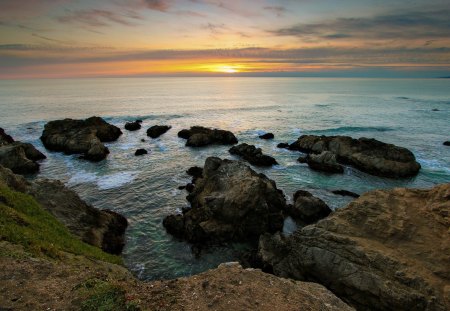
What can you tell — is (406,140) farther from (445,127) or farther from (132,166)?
(132,166)

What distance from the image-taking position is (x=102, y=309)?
1110 cm

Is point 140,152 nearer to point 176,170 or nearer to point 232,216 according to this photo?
point 176,170

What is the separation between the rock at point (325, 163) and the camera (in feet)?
150

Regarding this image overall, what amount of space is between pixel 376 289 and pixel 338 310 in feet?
17.1

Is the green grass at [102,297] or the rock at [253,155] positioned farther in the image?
the rock at [253,155]

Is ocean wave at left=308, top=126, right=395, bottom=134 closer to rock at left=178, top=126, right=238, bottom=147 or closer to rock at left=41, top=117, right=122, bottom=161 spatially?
rock at left=178, top=126, right=238, bottom=147

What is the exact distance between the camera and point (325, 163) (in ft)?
154

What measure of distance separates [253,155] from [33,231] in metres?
38.4

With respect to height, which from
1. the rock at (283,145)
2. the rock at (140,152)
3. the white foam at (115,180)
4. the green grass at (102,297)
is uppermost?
the green grass at (102,297)

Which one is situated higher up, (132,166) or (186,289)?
(186,289)

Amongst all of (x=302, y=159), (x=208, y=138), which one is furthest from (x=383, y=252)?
(x=208, y=138)

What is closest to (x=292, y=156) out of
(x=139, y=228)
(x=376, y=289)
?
(x=139, y=228)

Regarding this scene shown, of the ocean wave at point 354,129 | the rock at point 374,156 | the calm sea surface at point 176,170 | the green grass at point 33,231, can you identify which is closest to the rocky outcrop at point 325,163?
the calm sea surface at point 176,170

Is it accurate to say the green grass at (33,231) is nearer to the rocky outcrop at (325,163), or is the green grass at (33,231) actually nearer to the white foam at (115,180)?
the white foam at (115,180)
